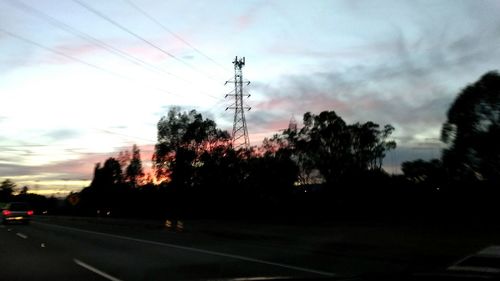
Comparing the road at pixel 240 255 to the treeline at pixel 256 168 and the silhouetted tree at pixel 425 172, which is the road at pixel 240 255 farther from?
the treeline at pixel 256 168

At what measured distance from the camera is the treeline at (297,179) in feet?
134

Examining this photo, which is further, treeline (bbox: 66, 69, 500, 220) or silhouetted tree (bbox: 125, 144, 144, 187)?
silhouetted tree (bbox: 125, 144, 144, 187)

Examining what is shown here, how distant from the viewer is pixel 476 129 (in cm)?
3088

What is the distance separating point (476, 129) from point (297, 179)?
24.0 metres

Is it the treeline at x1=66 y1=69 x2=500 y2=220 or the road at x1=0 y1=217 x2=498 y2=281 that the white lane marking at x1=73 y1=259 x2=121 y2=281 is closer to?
the road at x1=0 y1=217 x2=498 y2=281

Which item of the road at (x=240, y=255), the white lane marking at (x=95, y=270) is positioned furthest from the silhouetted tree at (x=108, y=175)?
the white lane marking at (x=95, y=270)

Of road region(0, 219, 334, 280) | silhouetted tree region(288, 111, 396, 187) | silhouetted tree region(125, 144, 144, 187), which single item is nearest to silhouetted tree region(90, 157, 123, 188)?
silhouetted tree region(125, 144, 144, 187)

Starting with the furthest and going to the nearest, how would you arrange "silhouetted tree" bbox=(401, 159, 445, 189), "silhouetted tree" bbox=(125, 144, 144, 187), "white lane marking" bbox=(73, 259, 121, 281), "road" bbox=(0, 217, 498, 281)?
"silhouetted tree" bbox=(125, 144, 144, 187)
"silhouetted tree" bbox=(401, 159, 445, 189)
"road" bbox=(0, 217, 498, 281)
"white lane marking" bbox=(73, 259, 121, 281)

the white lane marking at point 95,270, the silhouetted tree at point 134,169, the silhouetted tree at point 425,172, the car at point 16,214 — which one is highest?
the silhouetted tree at point 134,169

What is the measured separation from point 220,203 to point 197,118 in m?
9.22

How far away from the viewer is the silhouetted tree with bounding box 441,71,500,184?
3031cm

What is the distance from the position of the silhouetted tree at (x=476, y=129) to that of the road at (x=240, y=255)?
31.8 feet

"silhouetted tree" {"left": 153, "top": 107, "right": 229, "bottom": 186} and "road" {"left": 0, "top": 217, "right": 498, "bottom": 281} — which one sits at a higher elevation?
"silhouetted tree" {"left": 153, "top": 107, "right": 229, "bottom": 186}

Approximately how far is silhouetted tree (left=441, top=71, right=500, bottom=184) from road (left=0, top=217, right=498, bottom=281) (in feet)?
31.8
